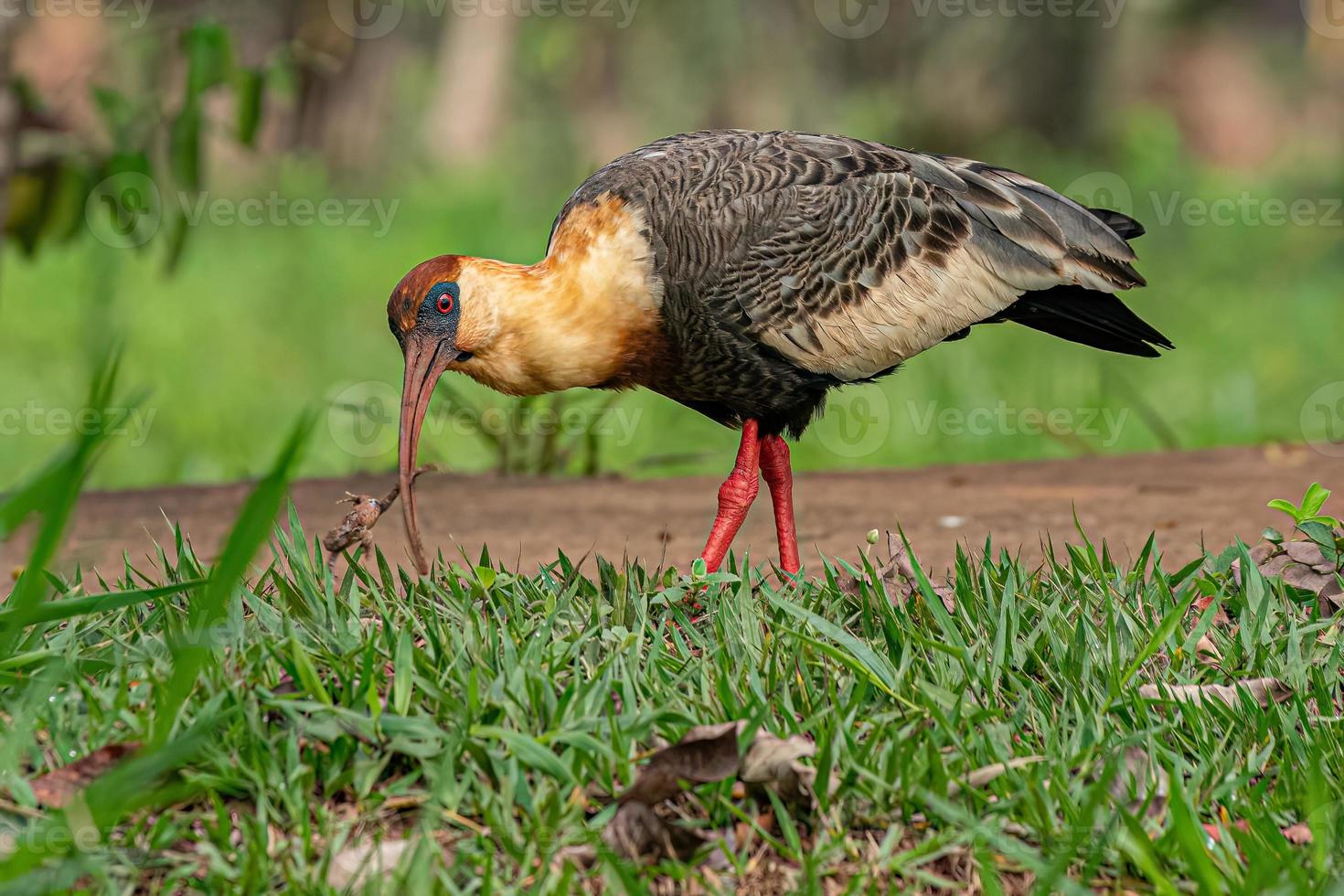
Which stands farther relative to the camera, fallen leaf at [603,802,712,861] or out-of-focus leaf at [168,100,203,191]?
out-of-focus leaf at [168,100,203,191]

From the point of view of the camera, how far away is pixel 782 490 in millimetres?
4293

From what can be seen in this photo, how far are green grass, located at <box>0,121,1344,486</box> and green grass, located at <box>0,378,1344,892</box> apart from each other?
1.69 m

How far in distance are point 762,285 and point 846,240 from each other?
1.01 ft

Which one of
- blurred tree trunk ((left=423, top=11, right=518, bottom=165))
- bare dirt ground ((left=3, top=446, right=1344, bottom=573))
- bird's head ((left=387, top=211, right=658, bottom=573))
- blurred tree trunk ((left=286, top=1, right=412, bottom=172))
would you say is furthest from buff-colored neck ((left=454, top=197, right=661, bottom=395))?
blurred tree trunk ((left=423, top=11, right=518, bottom=165))

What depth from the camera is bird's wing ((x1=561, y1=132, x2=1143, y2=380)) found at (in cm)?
392

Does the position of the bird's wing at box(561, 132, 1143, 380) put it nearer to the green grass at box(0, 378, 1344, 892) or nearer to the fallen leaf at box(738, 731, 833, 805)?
the green grass at box(0, 378, 1344, 892)

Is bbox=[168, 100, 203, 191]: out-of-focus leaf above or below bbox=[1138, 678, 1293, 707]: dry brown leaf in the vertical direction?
above

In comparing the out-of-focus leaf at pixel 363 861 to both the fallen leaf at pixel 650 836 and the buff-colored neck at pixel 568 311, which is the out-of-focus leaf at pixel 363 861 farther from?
the buff-colored neck at pixel 568 311

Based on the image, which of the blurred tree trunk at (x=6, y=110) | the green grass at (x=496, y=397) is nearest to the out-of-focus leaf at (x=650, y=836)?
the green grass at (x=496, y=397)

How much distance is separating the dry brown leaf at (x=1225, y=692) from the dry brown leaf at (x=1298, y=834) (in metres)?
0.29

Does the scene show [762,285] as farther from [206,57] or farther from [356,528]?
[206,57]

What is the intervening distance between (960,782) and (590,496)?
122 inches

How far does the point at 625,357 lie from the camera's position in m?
3.89

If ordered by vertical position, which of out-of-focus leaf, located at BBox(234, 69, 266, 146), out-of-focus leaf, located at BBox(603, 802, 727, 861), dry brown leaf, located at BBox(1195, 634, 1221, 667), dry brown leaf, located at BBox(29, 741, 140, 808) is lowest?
out-of-focus leaf, located at BBox(603, 802, 727, 861)
